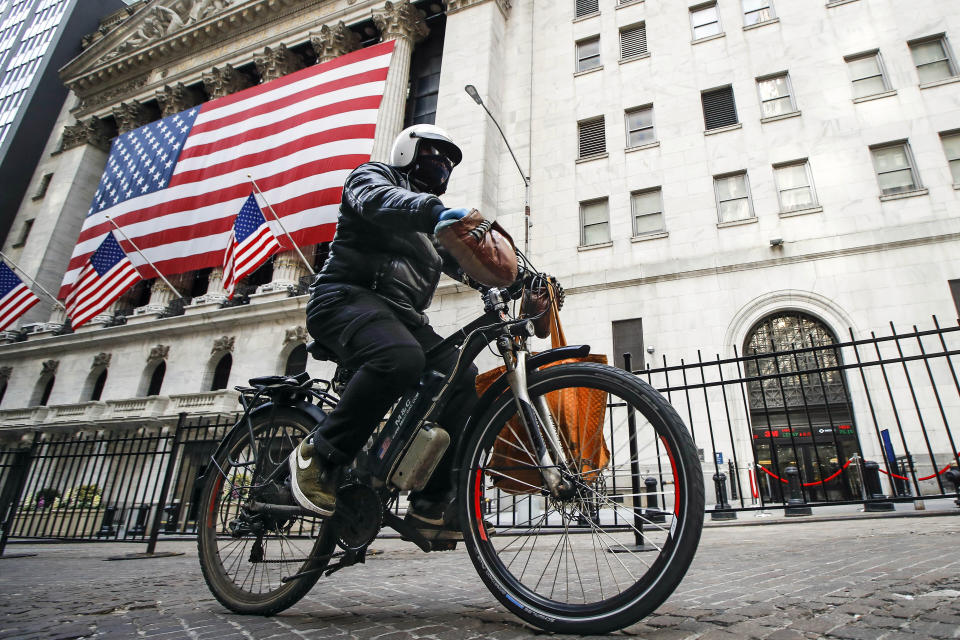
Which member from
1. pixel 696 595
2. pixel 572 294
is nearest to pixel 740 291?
pixel 572 294

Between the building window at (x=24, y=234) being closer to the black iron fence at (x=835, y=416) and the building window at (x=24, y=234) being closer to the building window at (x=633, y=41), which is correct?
the building window at (x=633, y=41)

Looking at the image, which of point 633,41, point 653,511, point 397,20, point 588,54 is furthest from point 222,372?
point 653,511

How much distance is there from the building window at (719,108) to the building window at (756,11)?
2890mm

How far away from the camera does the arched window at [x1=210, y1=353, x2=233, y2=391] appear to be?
2169 cm

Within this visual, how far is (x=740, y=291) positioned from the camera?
14.5 meters

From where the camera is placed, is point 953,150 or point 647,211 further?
point 647,211

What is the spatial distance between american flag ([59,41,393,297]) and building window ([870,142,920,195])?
16.1m

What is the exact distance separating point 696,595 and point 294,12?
3341cm

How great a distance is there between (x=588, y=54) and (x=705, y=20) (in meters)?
4.40

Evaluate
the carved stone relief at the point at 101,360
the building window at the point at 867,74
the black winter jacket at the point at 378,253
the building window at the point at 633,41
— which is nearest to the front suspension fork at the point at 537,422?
the black winter jacket at the point at 378,253

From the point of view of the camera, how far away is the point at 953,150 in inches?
550

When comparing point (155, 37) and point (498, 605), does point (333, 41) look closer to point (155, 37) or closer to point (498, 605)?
point (155, 37)

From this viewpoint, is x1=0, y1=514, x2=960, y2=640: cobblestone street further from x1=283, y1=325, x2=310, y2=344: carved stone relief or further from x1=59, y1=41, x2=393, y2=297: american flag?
x1=283, y1=325, x2=310, y2=344: carved stone relief

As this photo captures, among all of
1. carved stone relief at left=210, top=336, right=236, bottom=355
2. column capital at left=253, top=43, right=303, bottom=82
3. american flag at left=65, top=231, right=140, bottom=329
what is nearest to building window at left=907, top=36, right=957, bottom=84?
carved stone relief at left=210, top=336, right=236, bottom=355
